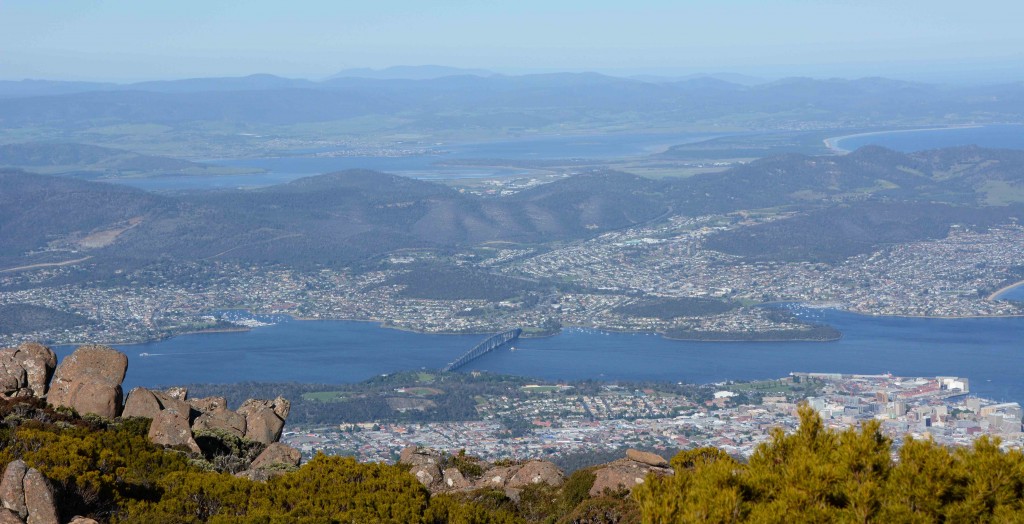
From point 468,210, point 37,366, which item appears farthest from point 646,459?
point 468,210

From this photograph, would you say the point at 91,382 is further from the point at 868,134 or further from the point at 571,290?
the point at 868,134

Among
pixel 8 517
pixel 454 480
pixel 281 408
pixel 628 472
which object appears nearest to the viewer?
pixel 8 517

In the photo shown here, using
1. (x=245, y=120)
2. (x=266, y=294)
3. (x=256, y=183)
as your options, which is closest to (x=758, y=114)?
(x=245, y=120)

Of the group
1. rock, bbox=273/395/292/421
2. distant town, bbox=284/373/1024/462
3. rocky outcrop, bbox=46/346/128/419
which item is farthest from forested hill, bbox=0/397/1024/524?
distant town, bbox=284/373/1024/462

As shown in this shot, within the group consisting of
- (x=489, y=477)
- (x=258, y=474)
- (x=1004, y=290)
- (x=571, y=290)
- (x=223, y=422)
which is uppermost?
(x=258, y=474)

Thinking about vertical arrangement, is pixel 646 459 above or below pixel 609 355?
above

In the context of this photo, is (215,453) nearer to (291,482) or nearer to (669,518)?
(291,482)
